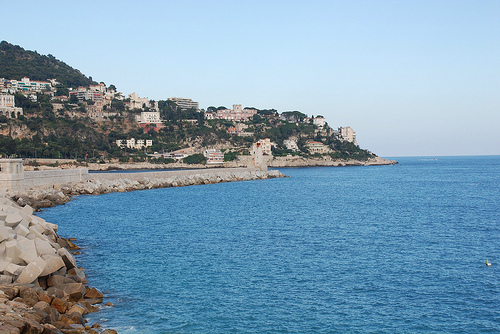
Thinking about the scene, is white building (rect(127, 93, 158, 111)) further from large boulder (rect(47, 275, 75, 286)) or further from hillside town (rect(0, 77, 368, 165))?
large boulder (rect(47, 275, 75, 286))

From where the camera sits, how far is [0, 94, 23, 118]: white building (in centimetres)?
→ 9800

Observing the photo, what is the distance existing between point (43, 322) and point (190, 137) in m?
118

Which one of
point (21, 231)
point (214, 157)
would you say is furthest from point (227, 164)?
point (21, 231)

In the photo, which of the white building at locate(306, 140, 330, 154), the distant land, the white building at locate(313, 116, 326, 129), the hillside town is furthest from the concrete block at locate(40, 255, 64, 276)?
the white building at locate(313, 116, 326, 129)

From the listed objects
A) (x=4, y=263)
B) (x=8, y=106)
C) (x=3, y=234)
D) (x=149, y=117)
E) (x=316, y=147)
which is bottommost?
(x=4, y=263)

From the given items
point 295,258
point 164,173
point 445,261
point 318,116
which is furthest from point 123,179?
point 318,116

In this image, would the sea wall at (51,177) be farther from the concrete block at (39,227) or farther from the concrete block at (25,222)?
the concrete block at (25,222)

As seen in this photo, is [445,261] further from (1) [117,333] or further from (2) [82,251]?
(2) [82,251]

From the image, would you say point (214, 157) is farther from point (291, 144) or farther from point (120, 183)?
point (120, 183)

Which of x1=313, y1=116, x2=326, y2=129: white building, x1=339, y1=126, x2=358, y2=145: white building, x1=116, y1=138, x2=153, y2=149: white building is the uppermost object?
x1=313, y1=116, x2=326, y2=129: white building

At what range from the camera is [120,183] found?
148 ft

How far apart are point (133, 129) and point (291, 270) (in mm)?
116618

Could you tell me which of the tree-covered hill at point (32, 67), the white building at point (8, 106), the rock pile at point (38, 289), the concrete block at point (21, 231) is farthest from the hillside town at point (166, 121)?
the rock pile at point (38, 289)

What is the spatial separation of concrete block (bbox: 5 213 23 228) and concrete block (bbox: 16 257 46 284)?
3.60 metres
